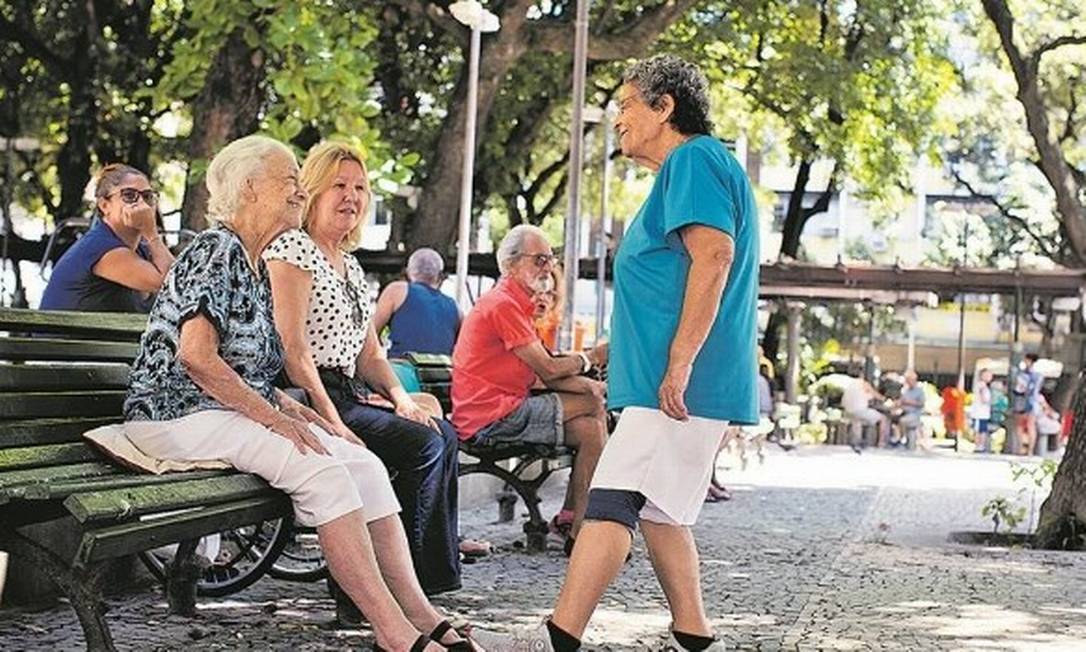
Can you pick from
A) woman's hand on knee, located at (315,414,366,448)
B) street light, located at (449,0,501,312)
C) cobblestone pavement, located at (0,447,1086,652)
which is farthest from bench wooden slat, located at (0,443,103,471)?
street light, located at (449,0,501,312)

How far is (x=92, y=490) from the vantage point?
5215mm

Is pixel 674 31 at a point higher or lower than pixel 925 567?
higher

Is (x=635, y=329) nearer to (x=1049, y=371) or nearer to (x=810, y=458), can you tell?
(x=810, y=458)

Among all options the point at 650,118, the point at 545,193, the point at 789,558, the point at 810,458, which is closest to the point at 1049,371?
the point at 545,193

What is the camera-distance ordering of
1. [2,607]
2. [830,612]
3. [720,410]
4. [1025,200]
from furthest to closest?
[1025,200] < [830,612] < [2,607] < [720,410]

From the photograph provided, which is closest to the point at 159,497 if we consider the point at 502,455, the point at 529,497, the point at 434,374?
the point at 502,455

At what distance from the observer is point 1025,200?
53.9m

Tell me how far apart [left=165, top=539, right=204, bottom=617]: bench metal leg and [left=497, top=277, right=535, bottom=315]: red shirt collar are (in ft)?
9.18

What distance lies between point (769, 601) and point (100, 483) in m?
3.89

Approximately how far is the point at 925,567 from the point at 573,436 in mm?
1918

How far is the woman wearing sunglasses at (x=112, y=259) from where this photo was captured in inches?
332

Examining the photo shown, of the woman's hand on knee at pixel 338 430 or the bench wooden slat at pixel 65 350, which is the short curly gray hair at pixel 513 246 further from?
the woman's hand on knee at pixel 338 430

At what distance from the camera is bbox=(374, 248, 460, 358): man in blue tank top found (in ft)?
43.3

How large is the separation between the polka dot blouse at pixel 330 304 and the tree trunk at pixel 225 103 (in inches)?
438
